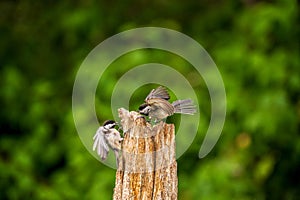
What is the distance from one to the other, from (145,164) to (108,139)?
17 cm

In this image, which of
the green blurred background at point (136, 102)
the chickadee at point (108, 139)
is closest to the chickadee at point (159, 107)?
the chickadee at point (108, 139)

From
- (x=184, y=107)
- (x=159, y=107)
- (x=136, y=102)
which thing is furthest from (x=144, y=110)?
(x=136, y=102)

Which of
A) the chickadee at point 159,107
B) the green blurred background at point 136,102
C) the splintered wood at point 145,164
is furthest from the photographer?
the green blurred background at point 136,102

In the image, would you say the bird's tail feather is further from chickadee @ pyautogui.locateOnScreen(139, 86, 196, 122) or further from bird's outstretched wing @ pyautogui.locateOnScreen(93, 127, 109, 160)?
bird's outstretched wing @ pyautogui.locateOnScreen(93, 127, 109, 160)

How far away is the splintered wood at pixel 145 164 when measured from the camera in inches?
89.4

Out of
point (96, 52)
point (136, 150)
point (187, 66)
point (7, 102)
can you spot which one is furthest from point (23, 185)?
point (136, 150)

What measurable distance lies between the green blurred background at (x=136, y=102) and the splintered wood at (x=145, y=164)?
246 centimetres

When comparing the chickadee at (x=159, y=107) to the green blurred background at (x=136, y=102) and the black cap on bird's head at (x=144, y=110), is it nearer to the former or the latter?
the black cap on bird's head at (x=144, y=110)

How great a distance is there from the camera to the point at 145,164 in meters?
2.27

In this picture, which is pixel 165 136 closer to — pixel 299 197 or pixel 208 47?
pixel 299 197

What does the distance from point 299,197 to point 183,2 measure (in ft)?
7.34

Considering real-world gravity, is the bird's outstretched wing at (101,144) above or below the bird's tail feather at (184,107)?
below

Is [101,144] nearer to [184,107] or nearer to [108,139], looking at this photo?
[108,139]

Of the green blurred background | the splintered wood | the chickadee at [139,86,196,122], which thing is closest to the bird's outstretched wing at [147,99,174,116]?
the chickadee at [139,86,196,122]
